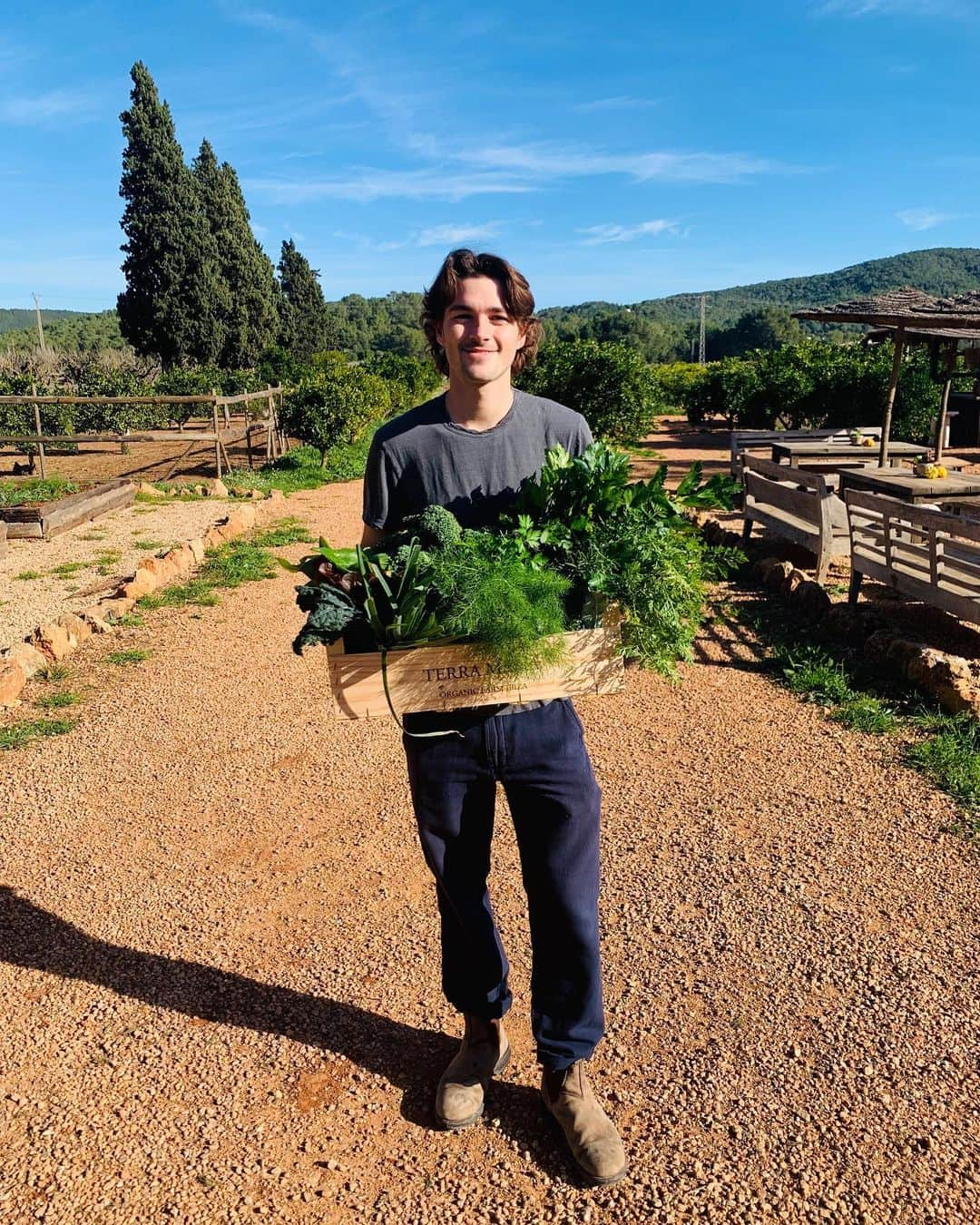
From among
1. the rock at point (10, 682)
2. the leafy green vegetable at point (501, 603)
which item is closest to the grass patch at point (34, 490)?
the rock at point (10, 682)

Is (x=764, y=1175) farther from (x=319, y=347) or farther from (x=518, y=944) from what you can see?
(x=319, y=347)

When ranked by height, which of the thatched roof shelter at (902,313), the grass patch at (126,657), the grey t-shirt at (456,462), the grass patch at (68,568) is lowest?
the grass patch at (126,657)

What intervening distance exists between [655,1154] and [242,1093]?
1124mm

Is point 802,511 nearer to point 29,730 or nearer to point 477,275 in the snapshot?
point 29,730

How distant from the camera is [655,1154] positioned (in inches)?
86.0

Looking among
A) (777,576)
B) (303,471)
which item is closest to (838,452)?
(777,576)

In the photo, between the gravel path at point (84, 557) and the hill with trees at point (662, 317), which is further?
the hill with trees at point (662, 317)

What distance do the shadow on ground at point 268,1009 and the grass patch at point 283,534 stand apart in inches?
281

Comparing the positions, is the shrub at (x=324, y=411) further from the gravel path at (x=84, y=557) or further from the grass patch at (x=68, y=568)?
the grass patch at (x=68, y=568)

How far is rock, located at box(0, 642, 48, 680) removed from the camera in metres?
5.73

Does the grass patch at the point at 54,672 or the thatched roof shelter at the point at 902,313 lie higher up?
the thatched roof shelter at the point at 902,313

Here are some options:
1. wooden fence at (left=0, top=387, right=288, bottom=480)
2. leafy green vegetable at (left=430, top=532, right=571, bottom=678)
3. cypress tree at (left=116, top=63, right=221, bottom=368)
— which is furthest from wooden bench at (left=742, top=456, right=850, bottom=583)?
cypress tree at (left=116, top=63, right=221, bottom=368)

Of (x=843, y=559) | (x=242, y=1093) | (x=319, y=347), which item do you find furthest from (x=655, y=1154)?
(x=319, y=347)

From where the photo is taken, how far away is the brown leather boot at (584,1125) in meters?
2.08
